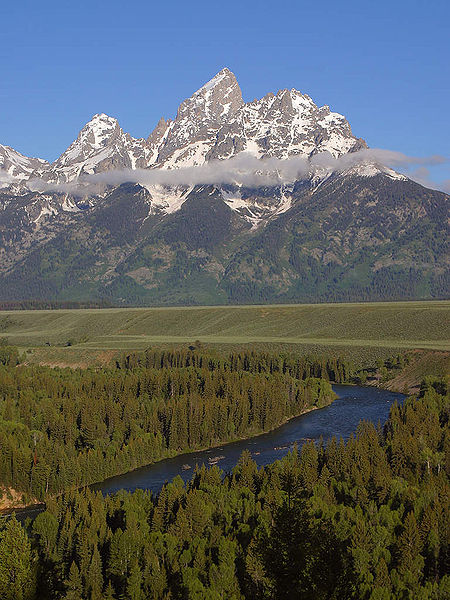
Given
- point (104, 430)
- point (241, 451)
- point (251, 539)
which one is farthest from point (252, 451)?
point (251, 539)

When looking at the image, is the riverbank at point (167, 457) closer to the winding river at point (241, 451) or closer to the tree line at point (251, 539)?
the winding river at point (241, 451)

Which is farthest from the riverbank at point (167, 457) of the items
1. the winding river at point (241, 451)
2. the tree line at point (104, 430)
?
the tree line at point (104, 430)

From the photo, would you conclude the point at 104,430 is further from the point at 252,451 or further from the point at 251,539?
the point at 251,539

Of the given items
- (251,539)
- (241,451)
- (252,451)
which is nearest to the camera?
(251,539)

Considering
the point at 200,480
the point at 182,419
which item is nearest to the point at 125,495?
the point at 200,480

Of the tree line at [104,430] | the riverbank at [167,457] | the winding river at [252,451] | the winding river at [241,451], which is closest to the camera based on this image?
the riverbank at [167,457]

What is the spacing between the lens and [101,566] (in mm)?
87812

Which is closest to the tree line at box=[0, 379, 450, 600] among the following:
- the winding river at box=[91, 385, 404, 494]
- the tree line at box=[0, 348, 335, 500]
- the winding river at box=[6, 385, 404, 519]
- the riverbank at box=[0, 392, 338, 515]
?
the riverbank at box=[0, 392, 338, 515]

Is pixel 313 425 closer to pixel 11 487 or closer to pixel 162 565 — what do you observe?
pixel 11 487

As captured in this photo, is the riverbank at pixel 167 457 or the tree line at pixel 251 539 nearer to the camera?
the tree line at pixel 251 539

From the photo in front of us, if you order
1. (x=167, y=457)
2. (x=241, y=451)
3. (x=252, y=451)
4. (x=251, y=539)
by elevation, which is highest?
(x=251, y=539)

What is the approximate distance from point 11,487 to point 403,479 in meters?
78.6

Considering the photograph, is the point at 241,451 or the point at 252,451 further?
the point at 241,451

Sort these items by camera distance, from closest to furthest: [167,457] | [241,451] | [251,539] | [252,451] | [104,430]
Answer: [251,539], [252,451], [167,457], [241,451], [104,430]
